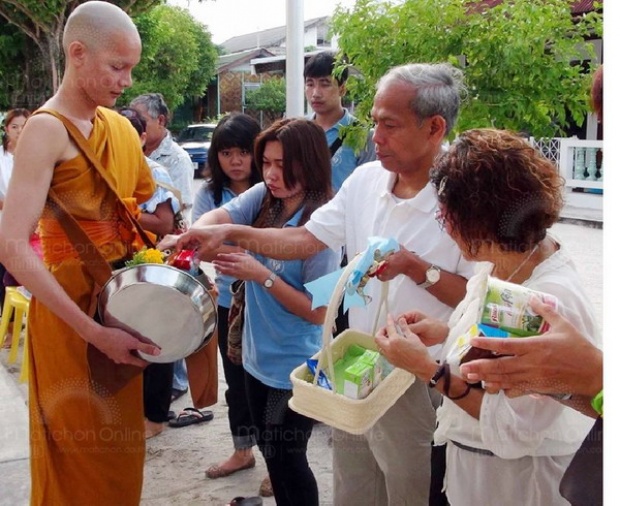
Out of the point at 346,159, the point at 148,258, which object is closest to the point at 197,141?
the point at 346,159

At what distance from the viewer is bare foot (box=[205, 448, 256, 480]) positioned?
340cm

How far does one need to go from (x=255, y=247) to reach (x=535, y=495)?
1.23 metres

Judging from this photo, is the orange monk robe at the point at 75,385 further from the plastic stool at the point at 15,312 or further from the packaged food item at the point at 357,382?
the plastic stool at the point at 15,312

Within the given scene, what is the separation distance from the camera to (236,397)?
331 centimetres

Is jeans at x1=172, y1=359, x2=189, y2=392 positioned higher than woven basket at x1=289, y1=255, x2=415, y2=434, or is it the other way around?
woven basket at x1=289, y1=255, x2=415, y2=434

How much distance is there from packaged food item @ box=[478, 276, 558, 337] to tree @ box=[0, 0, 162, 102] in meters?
13.3

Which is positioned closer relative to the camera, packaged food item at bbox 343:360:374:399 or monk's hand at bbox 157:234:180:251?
packaged food item at bbox 343:360:374:399

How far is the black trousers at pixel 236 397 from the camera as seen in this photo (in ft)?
10.7

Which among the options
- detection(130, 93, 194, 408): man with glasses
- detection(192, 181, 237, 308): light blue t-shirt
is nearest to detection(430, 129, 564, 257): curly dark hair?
detection(192, 181, 237, 308): light blue t-shirt

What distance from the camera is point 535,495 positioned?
1.62 metres

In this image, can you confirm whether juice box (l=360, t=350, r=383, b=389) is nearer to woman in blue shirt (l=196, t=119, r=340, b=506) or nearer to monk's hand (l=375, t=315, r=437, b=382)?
monk's hand (l=375, t=315, r=437, b=382)

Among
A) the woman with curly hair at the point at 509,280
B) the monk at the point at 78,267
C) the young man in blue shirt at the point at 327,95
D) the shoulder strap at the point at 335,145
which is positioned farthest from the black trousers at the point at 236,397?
the woman with curly hair at the point at 509,280

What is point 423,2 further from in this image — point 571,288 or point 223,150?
point 571,288
